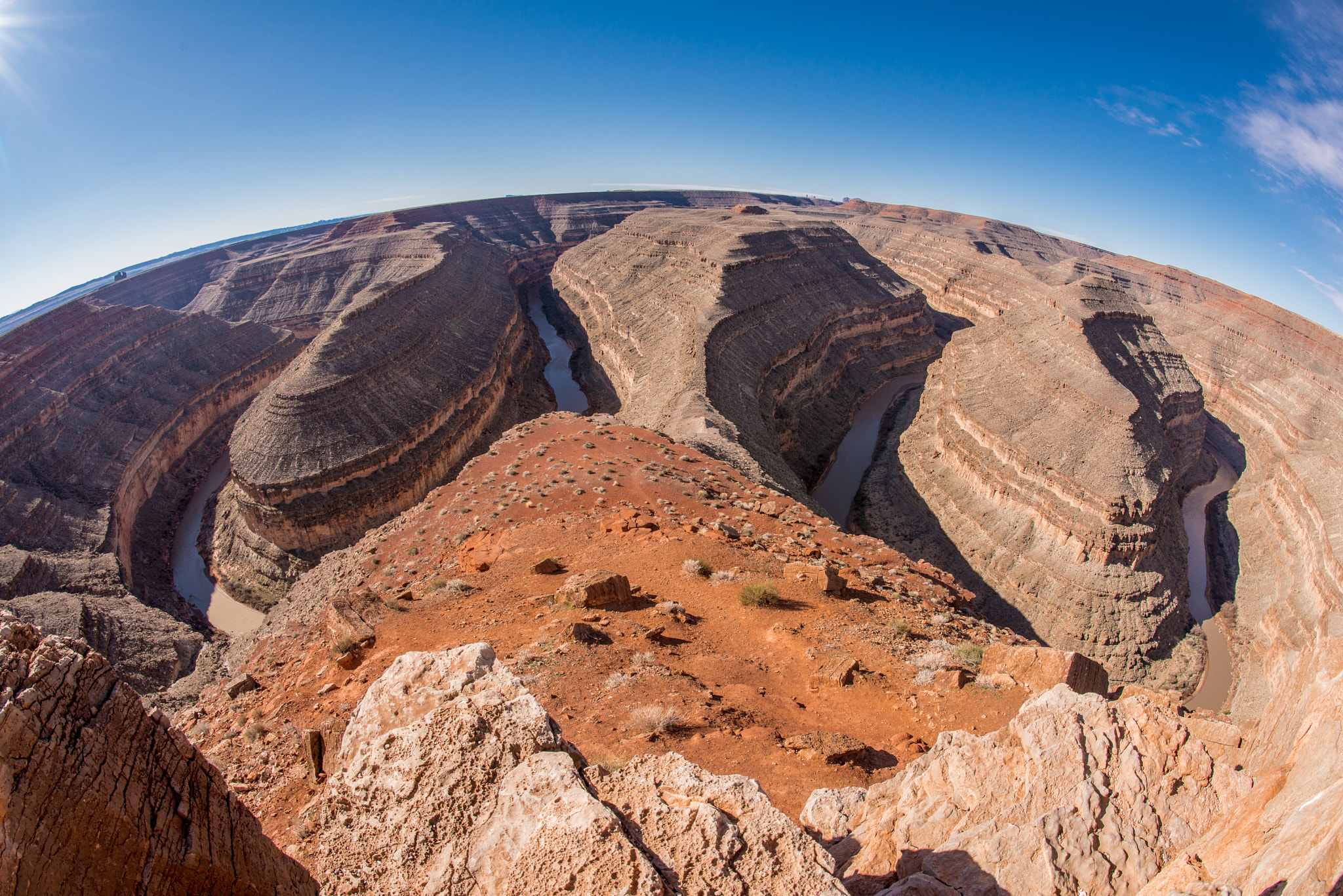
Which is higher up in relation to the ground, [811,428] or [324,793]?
[324,793]

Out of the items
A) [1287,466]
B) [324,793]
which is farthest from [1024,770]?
[1287,466]

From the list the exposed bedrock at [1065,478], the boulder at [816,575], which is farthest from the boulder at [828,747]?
the exposed bedrock at [1065,478]

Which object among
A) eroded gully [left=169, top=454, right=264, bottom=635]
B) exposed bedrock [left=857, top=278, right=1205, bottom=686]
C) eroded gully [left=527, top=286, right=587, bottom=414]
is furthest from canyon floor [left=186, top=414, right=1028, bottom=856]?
eroded gully [left=527, top=286, right=587, bottom=414]

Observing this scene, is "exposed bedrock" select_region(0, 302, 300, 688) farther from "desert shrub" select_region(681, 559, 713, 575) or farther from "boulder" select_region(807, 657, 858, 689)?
"boulder" select_region(807, 657, 858, 689)

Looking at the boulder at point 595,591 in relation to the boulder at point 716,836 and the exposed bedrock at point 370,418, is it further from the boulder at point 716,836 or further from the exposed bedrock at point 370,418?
the exposed bedrock at point 370,418

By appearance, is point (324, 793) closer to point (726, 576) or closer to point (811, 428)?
point (726, 576)

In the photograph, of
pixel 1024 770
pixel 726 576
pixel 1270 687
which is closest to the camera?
pixel 1024 770

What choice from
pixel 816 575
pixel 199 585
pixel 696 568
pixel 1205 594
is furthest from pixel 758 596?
pixel 1205 594
